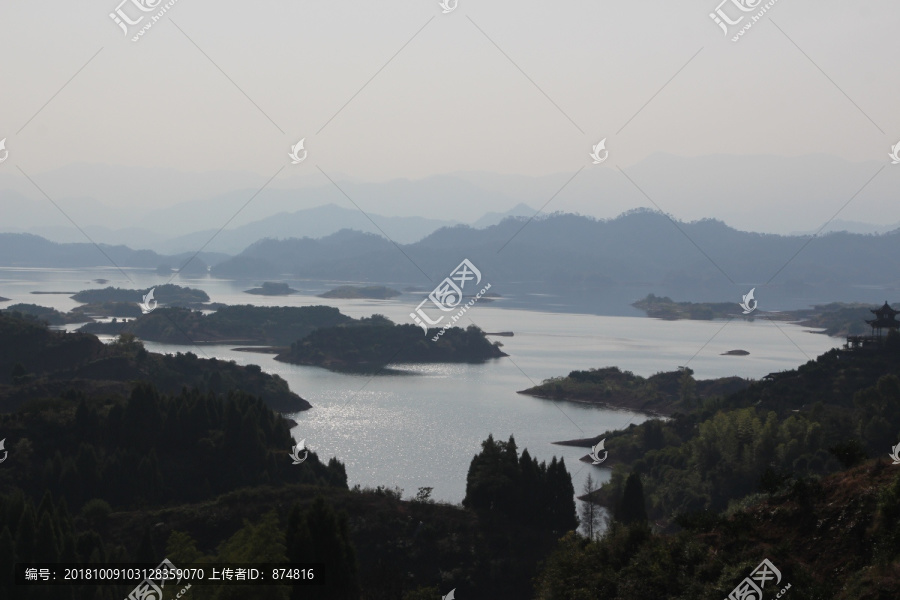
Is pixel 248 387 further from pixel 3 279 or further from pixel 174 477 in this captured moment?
pixel 3 279

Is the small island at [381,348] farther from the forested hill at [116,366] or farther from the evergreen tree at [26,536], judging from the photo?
the evergreen tree at [26,536]

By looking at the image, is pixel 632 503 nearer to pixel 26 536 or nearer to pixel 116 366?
pixel 26 536

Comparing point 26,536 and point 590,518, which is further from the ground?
point 26,536

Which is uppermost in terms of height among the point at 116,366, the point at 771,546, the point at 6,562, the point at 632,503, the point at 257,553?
the point at 116,366

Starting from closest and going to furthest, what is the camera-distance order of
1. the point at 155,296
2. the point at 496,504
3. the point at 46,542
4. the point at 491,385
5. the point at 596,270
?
the point at 46,542
the point at 496,504
the point at 491,385
the point at 155,296
the point at 596,270

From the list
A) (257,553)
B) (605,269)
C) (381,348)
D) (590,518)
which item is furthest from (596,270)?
(257,553)

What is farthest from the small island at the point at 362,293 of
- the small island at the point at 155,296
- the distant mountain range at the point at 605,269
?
the small island at the point at 155,296

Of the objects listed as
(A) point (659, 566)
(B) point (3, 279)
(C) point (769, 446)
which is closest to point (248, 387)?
(C) point (769, 446)
